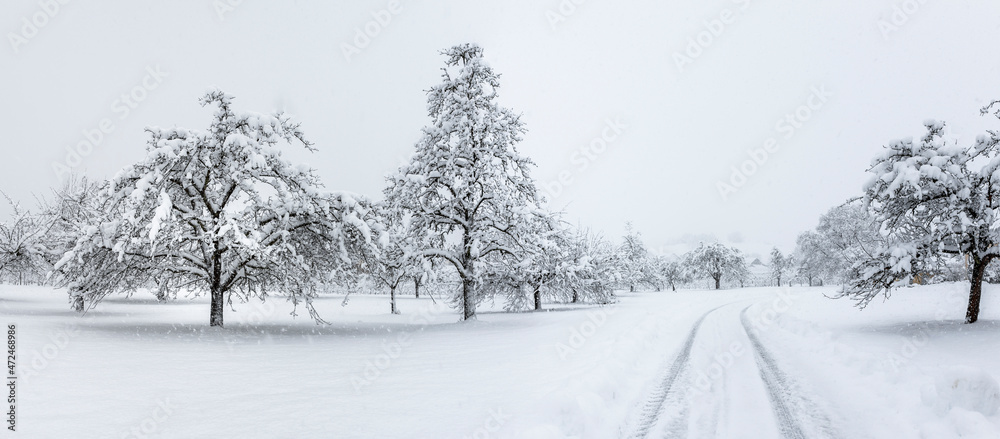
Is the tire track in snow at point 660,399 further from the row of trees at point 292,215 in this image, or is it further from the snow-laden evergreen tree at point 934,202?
the row of trees at point 292,215

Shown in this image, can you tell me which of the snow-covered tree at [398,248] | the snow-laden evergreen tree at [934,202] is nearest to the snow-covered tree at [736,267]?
the snow-laden evergreen tree at [934,202]

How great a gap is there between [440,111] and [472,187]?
3990mm

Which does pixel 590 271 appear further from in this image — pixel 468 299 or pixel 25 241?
pixel 25 241

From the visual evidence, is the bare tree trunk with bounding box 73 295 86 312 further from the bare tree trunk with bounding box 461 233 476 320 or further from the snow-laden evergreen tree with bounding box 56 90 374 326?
the bare tree trunk with bounding box 461 233 476 320

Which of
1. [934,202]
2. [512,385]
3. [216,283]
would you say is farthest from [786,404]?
[216,283]

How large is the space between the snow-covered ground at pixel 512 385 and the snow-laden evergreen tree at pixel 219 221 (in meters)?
2.20

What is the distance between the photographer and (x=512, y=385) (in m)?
8.11

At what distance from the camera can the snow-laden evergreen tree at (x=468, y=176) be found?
1953cm

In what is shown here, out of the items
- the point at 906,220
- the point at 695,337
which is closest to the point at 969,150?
the point at 906,220

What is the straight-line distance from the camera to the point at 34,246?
25.8 meters

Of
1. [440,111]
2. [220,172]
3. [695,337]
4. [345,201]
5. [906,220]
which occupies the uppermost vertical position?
[440,111]

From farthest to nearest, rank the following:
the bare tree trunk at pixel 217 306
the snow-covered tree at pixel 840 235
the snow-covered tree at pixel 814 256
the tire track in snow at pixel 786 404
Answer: the snow-covered tree at pixel 814 256
the snow-covered tree at pixel 840 235
the bare tree trunk at pixel 217 306
the tire track in snow at pixel 786 404

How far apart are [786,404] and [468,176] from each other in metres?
14.4

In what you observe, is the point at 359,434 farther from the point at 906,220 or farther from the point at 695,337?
the point at 906,220
